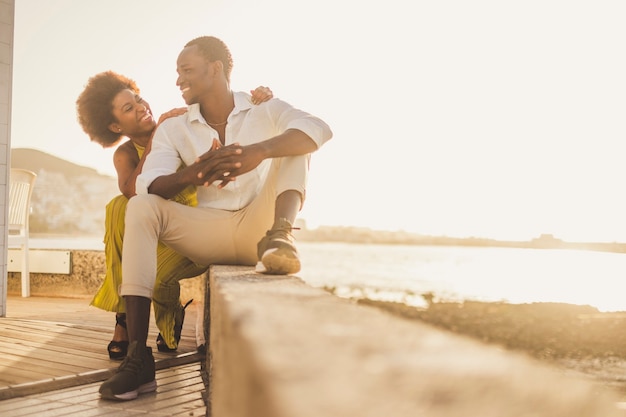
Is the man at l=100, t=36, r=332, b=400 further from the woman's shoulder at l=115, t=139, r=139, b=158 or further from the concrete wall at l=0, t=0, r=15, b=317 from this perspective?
the concrete wall at l=0, t=0, r=15, b=317

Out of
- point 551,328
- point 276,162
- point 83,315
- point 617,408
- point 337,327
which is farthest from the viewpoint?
point 551,328

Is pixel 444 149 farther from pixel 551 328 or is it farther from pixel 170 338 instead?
pixel 170 338

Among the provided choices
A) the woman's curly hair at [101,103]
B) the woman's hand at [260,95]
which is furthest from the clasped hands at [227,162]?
the woman's curly hair at [101,103]

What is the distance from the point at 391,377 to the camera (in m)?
0.50

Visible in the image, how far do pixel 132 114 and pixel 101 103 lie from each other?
0.24m

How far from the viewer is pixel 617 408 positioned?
1.40 feet

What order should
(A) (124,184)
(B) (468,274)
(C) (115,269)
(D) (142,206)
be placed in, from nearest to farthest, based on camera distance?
1. (D) (142,206)
2. (C) (115,269)
3. (A) (124,184)
4. (B) (468,274)

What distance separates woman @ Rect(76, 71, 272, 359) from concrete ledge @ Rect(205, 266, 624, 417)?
2.03 m

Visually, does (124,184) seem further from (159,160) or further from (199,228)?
(199,228)

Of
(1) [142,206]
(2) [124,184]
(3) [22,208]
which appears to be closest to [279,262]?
(1) [142,206]

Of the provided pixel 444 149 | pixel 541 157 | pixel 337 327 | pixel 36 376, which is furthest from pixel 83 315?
pixel 541 157

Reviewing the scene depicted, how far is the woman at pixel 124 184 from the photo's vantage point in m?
2.86

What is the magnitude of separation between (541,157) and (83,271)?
75186 mm

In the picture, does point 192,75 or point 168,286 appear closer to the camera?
point 192,75
